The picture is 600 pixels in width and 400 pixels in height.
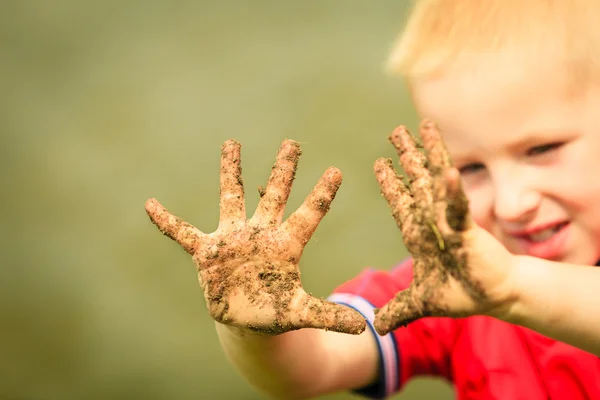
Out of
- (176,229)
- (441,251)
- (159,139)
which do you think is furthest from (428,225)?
(159,139)

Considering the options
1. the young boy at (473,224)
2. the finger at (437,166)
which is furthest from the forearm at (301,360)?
the finger at (437,166)

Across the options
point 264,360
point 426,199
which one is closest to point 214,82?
point 264,360

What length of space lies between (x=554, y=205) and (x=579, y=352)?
7.0 inches

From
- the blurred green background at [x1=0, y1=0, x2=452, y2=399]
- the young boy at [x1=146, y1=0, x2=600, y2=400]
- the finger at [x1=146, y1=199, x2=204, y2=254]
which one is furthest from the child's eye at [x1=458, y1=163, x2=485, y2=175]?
the blurred green background at [x1=0, y1=0, x2=452, y2=399]

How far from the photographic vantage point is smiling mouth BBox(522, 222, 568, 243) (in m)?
0.57

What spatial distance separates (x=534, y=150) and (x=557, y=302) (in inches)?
6.6

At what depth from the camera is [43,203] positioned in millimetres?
1578

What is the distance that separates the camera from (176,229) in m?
0.52

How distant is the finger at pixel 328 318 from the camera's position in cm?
46

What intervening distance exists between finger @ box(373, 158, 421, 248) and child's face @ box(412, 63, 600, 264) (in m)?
0.13

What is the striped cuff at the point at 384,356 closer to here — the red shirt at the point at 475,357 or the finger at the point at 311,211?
the red shirt at the point at 475,357

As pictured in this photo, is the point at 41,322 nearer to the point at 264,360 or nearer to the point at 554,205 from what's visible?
the point at 264,360

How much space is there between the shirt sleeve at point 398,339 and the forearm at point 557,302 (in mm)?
284

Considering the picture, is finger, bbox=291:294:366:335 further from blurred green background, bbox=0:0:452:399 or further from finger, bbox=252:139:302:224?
blurred green background, bbox=0:0:452:399
